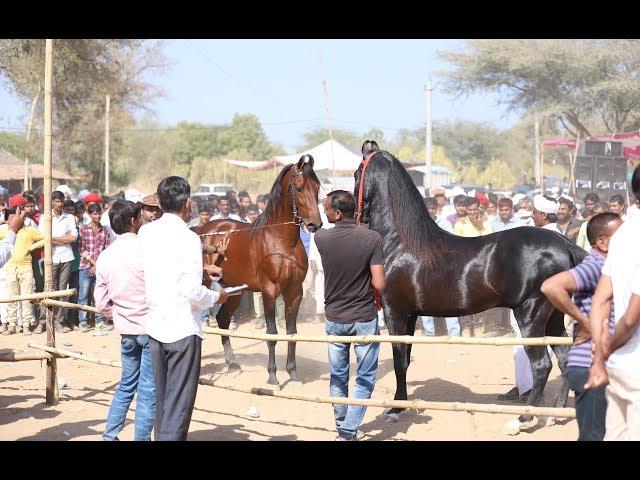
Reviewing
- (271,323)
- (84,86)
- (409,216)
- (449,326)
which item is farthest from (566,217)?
(84,86)

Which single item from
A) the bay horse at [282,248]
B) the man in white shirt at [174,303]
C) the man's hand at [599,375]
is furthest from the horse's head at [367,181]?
the man's hand at [599,375]

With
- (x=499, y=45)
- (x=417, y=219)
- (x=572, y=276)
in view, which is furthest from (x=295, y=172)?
(x=499, y=45)

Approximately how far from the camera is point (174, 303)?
18.7 feet

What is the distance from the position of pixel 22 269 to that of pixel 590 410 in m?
10.8

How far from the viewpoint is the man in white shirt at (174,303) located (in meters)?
5.68

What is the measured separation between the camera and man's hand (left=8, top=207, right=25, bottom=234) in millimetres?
13198

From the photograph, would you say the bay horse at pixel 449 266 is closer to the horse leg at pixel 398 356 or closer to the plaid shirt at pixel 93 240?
the horse leg at pixel 398 356

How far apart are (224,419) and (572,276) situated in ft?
14.3

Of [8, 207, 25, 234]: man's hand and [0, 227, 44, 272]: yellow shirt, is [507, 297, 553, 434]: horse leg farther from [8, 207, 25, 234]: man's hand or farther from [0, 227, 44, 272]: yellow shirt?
[8, 207, 25, 234]: man's hand

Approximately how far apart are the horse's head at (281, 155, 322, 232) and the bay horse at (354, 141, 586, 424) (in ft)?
3.30

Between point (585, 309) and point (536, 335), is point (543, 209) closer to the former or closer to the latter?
point (536, 335)

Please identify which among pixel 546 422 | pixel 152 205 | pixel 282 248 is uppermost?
pixel 152 205

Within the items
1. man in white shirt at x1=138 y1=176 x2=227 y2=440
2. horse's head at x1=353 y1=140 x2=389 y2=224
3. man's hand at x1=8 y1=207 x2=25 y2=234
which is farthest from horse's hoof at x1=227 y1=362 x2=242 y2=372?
man in white shirt at x1=138 y1=176 x2=227 y2=440

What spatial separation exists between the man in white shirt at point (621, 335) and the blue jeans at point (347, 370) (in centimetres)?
277
